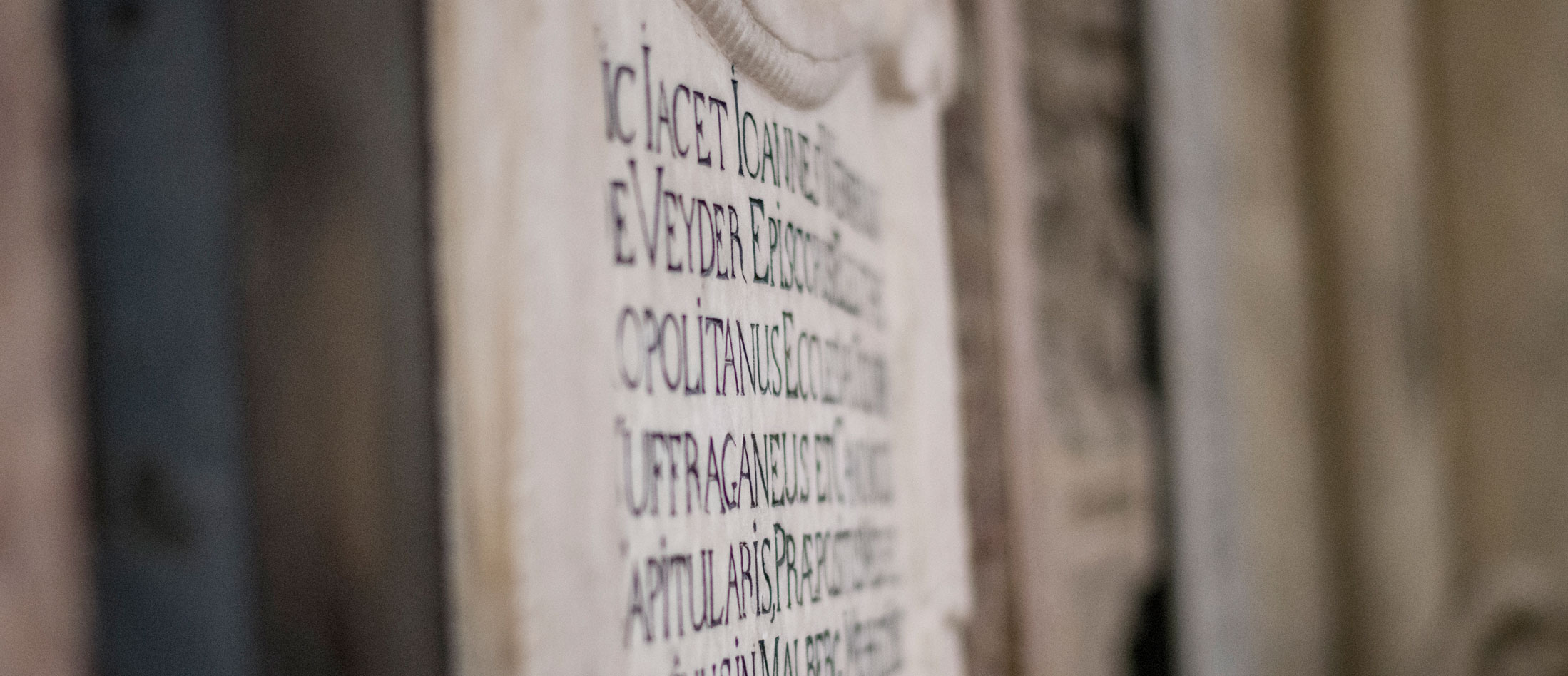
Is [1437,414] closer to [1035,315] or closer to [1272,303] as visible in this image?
[1272,303]

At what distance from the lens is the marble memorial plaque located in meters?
0.38

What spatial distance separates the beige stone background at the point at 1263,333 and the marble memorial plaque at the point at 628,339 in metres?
0.50

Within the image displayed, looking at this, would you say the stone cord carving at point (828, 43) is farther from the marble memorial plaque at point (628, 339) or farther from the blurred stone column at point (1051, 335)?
the blurred stone column at point (1051, 335)

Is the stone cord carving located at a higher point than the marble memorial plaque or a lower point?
higher

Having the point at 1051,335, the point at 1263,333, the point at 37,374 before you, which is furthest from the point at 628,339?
the point at 1263,333

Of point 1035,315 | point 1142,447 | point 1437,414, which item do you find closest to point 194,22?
point 1035,315

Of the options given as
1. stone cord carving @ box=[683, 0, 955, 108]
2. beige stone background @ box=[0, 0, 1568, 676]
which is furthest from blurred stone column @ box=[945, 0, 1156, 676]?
stone cord carving @ box=[683, 0, 955, 108]

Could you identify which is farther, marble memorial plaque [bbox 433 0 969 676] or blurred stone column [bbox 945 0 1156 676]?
blurred stone column [bbox 945 0 1156 676]

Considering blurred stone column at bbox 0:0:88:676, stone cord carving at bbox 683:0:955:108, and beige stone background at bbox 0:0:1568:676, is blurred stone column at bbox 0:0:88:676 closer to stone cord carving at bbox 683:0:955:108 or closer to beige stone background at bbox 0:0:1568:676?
stone cord carving at bbox 683:0:955:108

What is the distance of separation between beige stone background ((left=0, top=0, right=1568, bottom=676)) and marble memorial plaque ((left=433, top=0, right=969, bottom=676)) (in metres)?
0.50

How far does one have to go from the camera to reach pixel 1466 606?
1.57 metres

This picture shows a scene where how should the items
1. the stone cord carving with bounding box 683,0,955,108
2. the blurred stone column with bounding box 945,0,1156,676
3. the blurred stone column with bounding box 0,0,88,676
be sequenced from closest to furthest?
1. the blurred stone column with bounding box 0,0,88,676
2. the stone cord carving with bounding box 683,0,955,108
3. the blurred stone column with bounding box 945,0,1156,676

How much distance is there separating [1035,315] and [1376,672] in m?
0.81

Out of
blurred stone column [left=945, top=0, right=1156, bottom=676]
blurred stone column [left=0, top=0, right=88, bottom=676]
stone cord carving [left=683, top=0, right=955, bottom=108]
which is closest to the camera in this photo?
blurred stone column [left=0, top=0, right=88, bottom=676]
